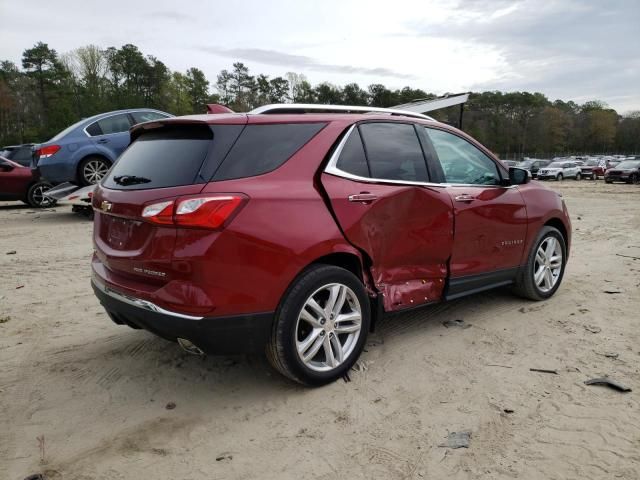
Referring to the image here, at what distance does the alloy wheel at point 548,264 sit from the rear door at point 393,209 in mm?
1490

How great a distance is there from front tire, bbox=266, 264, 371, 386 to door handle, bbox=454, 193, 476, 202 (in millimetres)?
1208

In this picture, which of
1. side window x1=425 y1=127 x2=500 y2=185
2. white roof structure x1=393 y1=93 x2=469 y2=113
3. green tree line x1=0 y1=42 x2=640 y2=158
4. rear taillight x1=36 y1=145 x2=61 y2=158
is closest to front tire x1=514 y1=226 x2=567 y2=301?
side window x1=425 y1=127 x2=500 y2=185

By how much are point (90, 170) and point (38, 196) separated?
3.89m

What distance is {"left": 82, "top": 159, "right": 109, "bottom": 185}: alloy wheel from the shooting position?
988 centimetres

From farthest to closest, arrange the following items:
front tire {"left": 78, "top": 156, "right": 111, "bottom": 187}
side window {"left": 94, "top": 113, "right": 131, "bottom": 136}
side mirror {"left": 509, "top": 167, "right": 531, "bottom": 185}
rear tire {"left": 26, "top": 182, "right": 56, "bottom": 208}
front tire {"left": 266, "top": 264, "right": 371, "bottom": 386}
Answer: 1. rear tire {"left": 26, "top": 182, "right": 56, "bottom": 208}
2. side window {"left": 94, "top": 113, "right": 131, "bottom": 136}
3. front tire {"left": 78, "top": 156, "right": 111, "bottom": 187}
4. side mirror {"left": 509, "top": 167, "right": 531, "bottom": 185}
5. front tire {"left": 266, "top": 264, "right": 371, "bottom": 386}

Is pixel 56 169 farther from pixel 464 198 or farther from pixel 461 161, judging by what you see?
pixel 464 198

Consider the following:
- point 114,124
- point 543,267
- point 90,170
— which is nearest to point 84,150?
point 90,170

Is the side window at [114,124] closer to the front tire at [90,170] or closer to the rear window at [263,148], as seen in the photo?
the front tire at [90,170]

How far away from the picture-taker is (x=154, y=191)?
2.72m

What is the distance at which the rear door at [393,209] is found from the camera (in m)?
3.14

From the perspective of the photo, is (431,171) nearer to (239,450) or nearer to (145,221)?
(145,221)

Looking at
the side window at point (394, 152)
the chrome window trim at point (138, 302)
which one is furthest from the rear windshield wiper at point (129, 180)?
the side window at point (394, 152)

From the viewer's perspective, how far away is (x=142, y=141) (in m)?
3.24

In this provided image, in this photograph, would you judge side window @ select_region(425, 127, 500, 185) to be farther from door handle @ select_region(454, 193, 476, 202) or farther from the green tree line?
the green tree line
